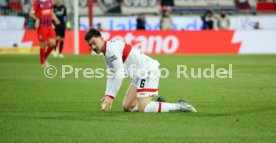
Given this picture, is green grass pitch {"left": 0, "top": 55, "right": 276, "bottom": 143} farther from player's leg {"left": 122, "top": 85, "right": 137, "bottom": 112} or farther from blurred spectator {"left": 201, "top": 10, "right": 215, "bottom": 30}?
blurred spectator {"left": 201, "top": 10, "right": 215, "bottom": 30}

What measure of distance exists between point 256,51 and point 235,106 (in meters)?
22.8

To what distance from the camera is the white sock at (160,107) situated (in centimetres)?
1132

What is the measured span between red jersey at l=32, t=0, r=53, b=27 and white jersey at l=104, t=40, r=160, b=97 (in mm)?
13658

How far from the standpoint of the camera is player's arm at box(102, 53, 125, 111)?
1054cm

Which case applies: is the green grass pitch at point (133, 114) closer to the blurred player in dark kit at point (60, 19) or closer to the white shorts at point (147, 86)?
the white shorts at point (147, 86)

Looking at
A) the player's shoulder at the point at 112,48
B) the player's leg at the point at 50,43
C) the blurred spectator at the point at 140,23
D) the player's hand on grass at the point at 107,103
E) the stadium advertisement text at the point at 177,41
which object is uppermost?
the player's shoulder at the point at 112,48

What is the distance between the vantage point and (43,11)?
2466 centimetres

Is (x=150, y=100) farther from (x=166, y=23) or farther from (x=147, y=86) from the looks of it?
(x=166, y=23)

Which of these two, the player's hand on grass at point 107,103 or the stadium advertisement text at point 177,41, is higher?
the player's hand on grass at point 107,103

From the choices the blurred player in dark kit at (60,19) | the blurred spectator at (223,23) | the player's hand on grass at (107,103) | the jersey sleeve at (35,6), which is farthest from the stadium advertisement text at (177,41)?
the player's hand on grass at (107,103)

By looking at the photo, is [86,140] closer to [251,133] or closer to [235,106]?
[251,133]

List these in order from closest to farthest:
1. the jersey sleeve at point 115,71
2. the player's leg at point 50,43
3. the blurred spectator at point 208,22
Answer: the jersey sleeve at point 115,71, the player's leg at point 50,43, the blurred spectator at point 208,22

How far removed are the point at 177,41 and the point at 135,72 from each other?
23.7 metres

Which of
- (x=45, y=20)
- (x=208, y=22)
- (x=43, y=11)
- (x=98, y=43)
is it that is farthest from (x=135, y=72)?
(x=208, y=22)
